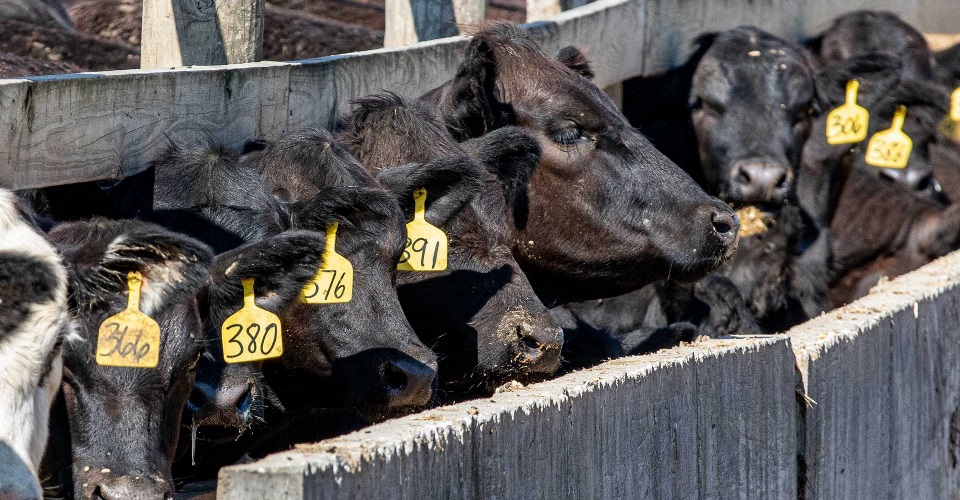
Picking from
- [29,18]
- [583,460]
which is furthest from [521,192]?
[29,18]

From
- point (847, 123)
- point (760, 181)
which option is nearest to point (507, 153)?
point (760, 181)

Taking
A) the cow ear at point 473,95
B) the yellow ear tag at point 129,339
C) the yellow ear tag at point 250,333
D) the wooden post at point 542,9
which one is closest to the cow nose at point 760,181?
the wooden post at point 542,9

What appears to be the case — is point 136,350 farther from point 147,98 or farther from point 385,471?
point 147,98

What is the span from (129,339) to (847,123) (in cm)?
594

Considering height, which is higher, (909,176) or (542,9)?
(542,9)

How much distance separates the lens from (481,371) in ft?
16.9

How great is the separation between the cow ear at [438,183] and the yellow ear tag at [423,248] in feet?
0.33

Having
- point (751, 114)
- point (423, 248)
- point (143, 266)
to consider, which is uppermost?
point (143, 266)

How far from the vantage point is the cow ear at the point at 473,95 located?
5.86 m

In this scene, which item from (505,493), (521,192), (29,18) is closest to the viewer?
(505,493)

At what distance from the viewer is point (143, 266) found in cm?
384

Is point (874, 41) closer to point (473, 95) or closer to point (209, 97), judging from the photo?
point (473, 95)

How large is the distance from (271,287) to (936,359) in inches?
135

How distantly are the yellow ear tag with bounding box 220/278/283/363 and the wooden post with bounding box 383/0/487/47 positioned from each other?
303 cm
